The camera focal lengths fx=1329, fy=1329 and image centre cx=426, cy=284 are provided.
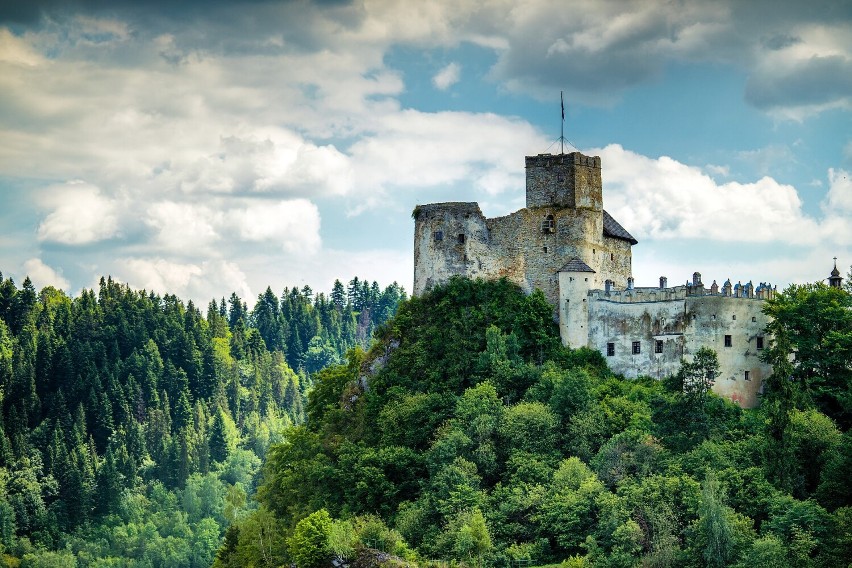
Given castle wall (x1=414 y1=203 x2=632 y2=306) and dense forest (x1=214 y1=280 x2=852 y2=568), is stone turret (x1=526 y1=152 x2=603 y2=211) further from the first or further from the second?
dense forest (x1=214 y1=280 x2=852 y2=568)

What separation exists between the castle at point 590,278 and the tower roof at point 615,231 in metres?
0.09

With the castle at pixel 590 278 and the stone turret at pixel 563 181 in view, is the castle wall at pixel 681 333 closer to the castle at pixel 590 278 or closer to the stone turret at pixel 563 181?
the castle at pixel 590 278

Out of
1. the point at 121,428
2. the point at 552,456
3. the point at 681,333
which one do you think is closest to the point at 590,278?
the point at 681,333

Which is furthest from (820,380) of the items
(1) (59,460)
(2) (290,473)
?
(1) (59,460)

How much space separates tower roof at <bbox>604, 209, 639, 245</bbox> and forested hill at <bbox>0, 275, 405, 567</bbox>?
204 ft

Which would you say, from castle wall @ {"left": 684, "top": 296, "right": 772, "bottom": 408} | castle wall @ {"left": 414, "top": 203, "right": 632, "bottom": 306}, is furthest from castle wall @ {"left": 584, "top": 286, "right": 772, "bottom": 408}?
castle wall @ {"left": 414, "top": 203, "right": 632, "bottom": 306}

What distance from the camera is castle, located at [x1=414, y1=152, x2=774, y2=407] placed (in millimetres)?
71312

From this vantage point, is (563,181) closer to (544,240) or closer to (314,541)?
(544,240)

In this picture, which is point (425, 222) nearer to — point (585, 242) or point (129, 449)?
point (585, 242)

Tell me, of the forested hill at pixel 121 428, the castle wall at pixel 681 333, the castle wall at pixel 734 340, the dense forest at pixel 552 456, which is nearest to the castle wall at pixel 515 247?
the dense forest at pixel 552 456

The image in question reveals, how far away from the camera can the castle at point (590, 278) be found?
234ft

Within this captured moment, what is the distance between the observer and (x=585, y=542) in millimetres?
63719

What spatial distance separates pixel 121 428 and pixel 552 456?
4197 inches

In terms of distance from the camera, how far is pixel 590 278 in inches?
3029
